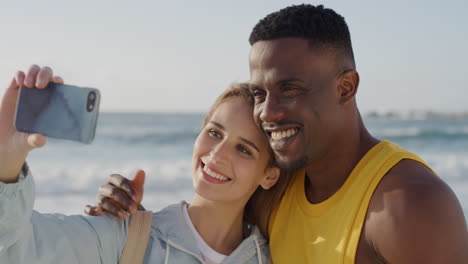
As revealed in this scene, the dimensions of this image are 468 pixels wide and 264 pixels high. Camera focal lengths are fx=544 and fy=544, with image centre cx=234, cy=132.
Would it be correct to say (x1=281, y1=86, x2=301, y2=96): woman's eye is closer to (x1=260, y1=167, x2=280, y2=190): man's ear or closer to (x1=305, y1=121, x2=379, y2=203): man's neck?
(x1=305, y1=121, x2=379, y2=203): man's neck

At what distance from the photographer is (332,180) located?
8.84 feet

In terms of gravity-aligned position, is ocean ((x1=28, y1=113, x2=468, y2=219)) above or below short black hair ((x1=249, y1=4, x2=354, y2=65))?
below

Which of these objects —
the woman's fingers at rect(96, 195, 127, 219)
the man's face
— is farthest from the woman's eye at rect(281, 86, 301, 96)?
the woman's fingers at rect(96, 195, 127, 219)

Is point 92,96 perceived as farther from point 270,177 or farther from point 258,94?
point 270,177

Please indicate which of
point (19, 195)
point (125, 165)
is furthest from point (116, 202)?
point (125, 165)

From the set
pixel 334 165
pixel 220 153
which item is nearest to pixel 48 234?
pixel 220 153

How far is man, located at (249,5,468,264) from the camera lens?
220 cm

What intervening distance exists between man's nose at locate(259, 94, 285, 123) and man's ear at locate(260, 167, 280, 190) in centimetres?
49

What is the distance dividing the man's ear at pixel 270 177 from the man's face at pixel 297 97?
0.35m

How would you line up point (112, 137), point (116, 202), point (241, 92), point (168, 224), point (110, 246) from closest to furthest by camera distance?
1. point (110, 246)
2. point (116, 202)
3. point (168, 224)
4. point (241, 92)
5. point (112, 137)

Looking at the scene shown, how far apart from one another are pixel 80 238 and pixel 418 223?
1386 millimetres

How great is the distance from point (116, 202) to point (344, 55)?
4.33ft

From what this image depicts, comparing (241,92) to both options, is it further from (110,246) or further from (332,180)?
(110,246)

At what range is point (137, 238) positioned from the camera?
253 centimetres
